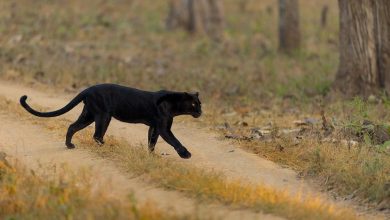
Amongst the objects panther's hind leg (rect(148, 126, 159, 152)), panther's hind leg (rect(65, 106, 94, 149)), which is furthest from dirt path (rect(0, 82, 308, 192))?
panther's hind leg (rect(65, 106, 94, 149))

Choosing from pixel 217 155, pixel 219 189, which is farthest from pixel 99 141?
pixel 219 189

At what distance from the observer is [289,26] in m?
23.8

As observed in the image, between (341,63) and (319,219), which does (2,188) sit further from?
(341,63)

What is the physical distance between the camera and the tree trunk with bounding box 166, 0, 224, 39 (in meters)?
27.2

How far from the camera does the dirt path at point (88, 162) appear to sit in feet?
27.1

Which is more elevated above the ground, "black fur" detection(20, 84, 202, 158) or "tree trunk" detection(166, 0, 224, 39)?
"black fur" detection(20, 84, 202, 158)

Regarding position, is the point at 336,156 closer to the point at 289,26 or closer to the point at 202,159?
the point at 202,159

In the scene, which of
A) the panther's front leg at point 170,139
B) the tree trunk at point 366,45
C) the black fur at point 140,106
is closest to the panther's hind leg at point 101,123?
the black fur at point 140,106

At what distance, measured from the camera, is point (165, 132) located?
10.3m

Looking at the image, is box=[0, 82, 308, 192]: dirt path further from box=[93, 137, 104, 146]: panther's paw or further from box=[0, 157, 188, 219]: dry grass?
box=[0, 157, 188, 219]: dry grass

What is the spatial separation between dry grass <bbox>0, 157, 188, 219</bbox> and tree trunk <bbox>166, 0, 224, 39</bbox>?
1799cm

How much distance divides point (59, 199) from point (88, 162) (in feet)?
6.41

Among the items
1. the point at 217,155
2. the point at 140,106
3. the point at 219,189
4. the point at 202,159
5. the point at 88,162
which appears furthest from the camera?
the point at 217,155

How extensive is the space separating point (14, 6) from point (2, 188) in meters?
21.3
